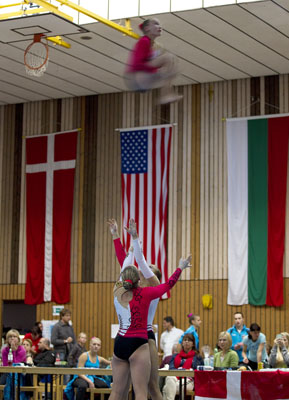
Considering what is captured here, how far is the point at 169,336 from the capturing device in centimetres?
1858

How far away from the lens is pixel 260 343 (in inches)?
617

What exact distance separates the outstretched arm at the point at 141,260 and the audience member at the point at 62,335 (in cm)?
926

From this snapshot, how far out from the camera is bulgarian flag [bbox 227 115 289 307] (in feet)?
60.9

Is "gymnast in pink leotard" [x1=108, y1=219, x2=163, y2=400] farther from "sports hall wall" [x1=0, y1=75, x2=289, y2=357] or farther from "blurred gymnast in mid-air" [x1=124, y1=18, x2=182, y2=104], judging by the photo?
"sports hall wall" [x1=0, y1=75, x2=289, y2=357]

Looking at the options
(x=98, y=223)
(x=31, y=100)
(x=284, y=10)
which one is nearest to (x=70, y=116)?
(x=31, y=100)

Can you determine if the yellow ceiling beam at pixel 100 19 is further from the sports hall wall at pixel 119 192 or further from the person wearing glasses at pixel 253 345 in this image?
the person wearing glasses at pixel 253 345

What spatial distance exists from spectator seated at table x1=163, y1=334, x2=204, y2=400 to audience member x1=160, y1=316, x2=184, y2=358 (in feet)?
14.6

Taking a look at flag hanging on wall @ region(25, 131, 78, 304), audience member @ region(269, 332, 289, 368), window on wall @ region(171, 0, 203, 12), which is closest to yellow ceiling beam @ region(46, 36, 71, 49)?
window on wall @ region(171, 0, 203, 12)

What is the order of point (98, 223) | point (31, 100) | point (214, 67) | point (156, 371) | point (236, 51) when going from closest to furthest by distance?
point (156, 371) → point (236, 51) → point (214, 67) → point (98, 223) → point (31, 100)

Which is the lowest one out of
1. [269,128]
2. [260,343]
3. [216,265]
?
[260,343]

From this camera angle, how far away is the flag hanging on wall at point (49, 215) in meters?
21.2

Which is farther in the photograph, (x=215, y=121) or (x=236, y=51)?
(x=215, y=121)

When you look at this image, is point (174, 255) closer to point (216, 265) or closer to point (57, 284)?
point (216, 265)

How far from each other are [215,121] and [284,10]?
199 inches
